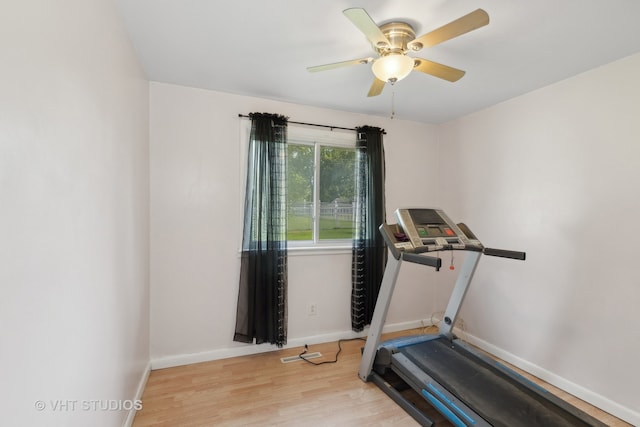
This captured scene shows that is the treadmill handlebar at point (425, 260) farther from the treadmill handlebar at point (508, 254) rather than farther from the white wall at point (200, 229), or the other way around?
the white wall at point (200, 229)

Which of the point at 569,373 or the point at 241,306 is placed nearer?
the point at 569,373

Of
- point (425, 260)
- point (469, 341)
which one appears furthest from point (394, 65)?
point (469, 341)

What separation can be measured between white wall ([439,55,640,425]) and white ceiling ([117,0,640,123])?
287mm

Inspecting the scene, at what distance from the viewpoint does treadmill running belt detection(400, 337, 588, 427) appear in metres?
1.61

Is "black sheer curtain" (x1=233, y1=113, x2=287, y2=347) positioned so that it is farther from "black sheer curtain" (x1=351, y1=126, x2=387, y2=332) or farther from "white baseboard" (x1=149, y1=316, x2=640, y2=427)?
"black sheer curtain" (x1=351, y1=126, x2=387, y2=332)

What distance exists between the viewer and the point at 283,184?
2691 millimetres

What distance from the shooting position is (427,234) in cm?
214

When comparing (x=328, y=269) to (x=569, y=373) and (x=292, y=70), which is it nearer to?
(x=292, y=70)

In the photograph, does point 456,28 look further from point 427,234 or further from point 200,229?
point 200,229

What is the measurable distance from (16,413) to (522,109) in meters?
3.45

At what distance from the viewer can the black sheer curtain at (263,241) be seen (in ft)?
8.51

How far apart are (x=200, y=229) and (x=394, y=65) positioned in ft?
6.57

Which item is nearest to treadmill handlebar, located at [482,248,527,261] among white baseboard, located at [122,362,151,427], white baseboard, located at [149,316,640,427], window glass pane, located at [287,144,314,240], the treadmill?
the treadmill

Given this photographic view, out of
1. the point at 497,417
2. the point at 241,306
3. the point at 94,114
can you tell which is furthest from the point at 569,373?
the point at 94,114
